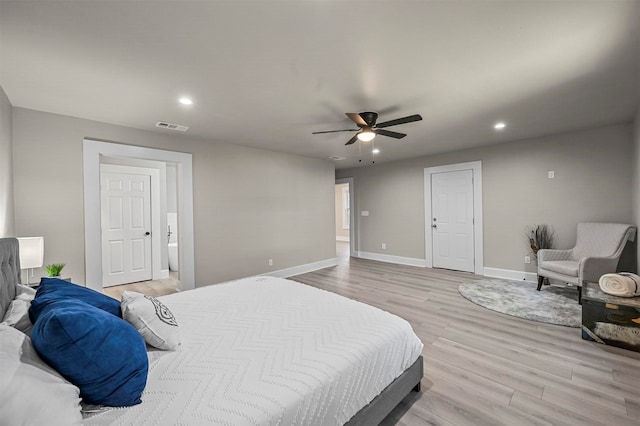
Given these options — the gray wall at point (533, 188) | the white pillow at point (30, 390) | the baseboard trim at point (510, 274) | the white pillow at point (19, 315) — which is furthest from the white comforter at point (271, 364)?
the gray wall at point (533, 188)

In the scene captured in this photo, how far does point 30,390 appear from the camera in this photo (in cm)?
76

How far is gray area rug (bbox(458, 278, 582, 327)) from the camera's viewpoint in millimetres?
3098

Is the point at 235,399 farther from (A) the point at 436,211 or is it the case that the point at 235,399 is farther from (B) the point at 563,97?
(A) the point at 436,211

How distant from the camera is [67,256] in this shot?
3098mm

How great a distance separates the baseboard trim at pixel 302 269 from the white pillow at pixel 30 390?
4095mm

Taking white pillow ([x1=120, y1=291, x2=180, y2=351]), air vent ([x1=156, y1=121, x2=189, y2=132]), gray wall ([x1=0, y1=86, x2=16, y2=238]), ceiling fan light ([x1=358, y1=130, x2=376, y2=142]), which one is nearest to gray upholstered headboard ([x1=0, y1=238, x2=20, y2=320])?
white pillow ([x1=120, y1=291, x2=180, y2=351])

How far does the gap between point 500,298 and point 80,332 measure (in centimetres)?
440

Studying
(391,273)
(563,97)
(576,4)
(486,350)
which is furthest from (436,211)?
(576,4)

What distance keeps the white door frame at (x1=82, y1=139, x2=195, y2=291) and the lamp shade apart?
0.89 m

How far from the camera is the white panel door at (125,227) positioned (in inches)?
185

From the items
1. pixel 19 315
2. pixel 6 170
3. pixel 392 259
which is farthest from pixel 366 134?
pixel 392 259

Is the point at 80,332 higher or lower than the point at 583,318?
higher

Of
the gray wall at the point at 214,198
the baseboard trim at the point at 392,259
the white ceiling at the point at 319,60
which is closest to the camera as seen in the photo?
the white ceiling at the point at 319,60

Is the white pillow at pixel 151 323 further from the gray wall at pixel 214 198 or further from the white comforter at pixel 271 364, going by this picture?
the gray wall at pixel 214 198
